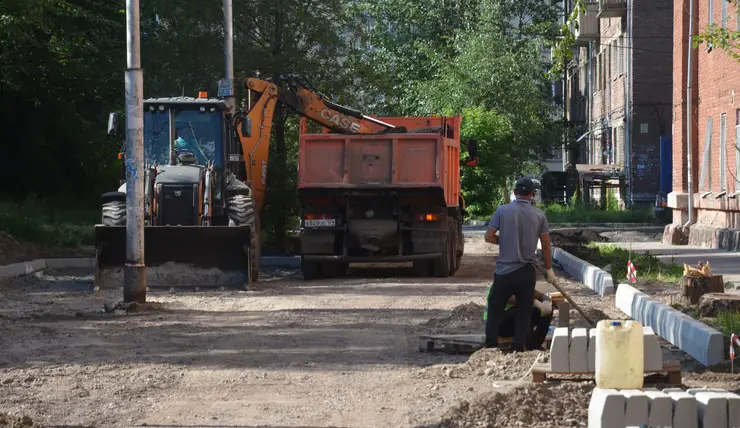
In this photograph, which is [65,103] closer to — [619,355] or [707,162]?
[707,162]

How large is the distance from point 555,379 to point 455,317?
17.0 feet

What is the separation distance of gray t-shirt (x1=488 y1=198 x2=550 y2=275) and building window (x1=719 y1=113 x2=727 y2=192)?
59.3 ft

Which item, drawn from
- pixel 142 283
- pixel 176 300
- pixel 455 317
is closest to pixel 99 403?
pixel 455 317

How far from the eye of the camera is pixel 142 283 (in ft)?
54.2

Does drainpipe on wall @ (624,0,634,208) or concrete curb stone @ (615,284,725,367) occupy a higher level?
drainpipe on wall @ (624,0,634,208)

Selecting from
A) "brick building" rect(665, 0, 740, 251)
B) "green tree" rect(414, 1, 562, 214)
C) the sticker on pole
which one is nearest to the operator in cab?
the sticker on pole

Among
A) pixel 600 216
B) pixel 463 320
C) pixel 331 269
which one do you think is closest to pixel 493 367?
pixel 463 320

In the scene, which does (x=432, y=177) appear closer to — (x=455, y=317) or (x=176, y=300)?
(x=176, y=300)

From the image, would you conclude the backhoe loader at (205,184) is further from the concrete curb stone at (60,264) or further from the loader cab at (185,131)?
the concrete curb stone at (60,264)

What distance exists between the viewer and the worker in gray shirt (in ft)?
36.2

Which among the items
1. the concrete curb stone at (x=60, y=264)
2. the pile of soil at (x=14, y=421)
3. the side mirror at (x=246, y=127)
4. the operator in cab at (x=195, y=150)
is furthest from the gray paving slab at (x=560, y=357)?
the concrete curb stone at (x=60, y=264)

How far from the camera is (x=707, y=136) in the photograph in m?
30.0

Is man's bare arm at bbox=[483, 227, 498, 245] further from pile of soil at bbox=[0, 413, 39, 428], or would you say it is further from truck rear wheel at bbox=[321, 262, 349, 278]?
truck rear wheel at bbox=[321, 262, 349, 278]

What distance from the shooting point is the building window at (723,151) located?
28.3m
